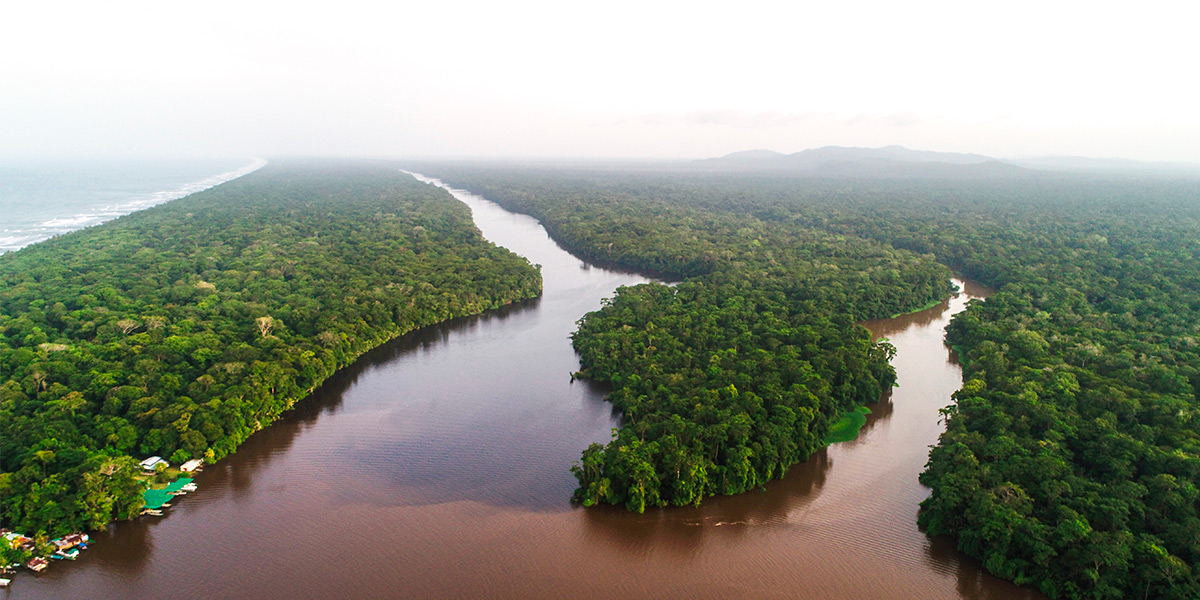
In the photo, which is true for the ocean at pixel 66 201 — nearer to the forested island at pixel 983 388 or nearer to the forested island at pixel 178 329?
the forested island at pixel 178 329

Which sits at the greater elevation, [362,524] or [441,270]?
[441,270]

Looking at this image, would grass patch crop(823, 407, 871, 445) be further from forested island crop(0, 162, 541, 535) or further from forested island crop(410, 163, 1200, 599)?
forested island crop(0, 162, 541, 535)

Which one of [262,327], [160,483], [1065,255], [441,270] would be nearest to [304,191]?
[441,270]

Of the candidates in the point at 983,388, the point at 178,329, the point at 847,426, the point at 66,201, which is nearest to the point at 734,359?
the point at 847,426

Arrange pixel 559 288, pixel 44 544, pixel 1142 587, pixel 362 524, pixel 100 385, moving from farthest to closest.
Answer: pixel 559 288 → pixel 100 385 → pixel 362 524 → pixel 44 544 → pixel 1142 587

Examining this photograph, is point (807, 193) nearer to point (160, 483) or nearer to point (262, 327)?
point (262, 327)

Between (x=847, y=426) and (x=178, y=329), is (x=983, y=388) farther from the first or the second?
(x=178, y=329)

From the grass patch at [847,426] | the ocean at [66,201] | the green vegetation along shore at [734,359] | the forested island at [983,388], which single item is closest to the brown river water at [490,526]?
the grass patch at [847,426]
